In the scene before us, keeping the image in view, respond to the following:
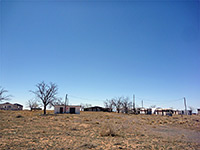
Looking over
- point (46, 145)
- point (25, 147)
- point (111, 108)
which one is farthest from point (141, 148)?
point (111, 108)

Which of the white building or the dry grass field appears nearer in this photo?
the dry grass field

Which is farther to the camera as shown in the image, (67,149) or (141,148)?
(141,148)

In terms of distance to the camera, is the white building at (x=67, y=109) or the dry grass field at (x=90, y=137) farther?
the white building at (x=67, y=109)

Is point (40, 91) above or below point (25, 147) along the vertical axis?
above

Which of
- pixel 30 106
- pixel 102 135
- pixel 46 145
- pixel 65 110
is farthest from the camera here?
pixel 30 106

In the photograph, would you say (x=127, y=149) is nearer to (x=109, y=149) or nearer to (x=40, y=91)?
(x=109, y=149)

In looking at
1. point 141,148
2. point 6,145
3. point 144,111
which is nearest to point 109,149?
point 141,148

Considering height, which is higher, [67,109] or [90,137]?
[90,137]

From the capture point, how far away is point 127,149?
8.61 m

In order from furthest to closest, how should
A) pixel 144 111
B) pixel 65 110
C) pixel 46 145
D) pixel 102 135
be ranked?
1. pixel 144 111
2. pixel 65 110
3. pixel 102 135
4. pixel 46 145

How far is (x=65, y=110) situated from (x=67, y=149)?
48736 mm

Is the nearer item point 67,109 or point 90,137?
point 90,137

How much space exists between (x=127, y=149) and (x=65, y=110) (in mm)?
49280

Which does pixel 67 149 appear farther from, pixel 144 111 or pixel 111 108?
pixel 144 111
